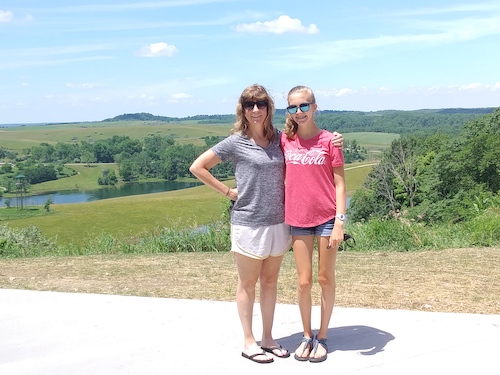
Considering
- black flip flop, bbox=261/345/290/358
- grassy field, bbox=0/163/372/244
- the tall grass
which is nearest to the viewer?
black flip flop, bbox=261/345/290/358

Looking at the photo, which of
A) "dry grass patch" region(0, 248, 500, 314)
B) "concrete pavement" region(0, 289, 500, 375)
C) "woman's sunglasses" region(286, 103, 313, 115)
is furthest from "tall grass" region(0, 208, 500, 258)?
"woman's sunglasses" region(286, 103, 313, 115)

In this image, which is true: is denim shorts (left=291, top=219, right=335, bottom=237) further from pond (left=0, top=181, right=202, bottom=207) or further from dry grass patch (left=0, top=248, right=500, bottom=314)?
pond (left=0, top=181, right=202, bottom=207)

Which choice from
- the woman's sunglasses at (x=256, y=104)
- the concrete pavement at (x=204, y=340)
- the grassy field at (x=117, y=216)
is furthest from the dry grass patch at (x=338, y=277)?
the grassy field at (x=117, y=216)

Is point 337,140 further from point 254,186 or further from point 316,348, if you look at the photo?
point 316,348

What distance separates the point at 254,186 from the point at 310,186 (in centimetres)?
33

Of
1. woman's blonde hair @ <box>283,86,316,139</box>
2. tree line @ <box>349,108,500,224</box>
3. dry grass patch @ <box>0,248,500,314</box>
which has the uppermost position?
woman's blonde hair @ <box>283,86,316,139</box>

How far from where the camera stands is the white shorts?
11.9 feet

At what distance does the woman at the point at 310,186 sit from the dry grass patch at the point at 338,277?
185 cm

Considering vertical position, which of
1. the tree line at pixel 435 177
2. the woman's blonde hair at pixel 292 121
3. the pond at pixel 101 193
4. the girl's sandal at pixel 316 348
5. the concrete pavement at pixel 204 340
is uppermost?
the woman's blonde hair at pixel 292 121

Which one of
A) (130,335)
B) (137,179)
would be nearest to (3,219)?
(137,179)

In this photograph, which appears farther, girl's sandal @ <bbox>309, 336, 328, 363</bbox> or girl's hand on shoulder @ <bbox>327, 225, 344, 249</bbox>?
girl's sandal @ <bbox>309, 336, 328, 363</bbox>

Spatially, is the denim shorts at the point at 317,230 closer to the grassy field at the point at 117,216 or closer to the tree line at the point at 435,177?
the tree line at the point at 435,177

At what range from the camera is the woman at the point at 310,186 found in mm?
3572

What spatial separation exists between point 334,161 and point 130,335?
1.89 meters
